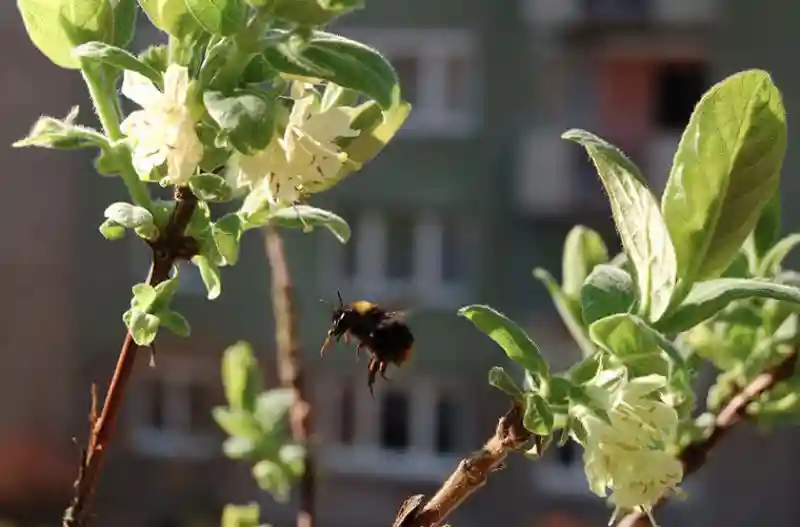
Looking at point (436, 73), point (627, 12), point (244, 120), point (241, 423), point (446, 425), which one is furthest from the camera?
point (446, 425)

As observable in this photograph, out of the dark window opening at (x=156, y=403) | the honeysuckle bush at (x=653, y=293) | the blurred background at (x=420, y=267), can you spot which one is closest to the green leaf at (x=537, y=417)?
the honeysuckle bush at (x=653, y=293)

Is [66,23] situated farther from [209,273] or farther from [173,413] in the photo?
[173,413]

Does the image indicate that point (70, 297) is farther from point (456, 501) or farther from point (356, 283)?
point (456, 501)

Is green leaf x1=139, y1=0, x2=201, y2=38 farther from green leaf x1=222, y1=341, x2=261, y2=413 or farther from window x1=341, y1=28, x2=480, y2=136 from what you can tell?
window x1=341, y1=28, x2=480, y2=136

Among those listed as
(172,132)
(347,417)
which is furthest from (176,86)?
(347,417)

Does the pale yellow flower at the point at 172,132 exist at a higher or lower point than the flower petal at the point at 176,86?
lower

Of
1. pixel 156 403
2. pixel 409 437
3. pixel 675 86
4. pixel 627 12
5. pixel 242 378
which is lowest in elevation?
pixel 409 437

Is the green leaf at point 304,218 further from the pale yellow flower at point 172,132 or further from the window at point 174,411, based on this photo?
the window at point 174,411
